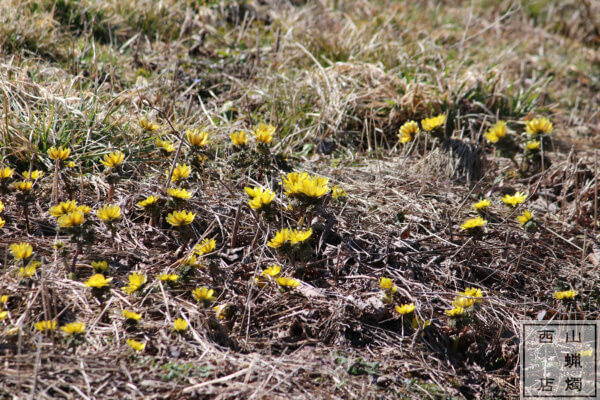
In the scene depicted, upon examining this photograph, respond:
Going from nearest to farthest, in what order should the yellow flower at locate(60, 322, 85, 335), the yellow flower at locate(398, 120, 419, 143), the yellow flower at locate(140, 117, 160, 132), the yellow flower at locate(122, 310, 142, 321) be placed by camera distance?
the yellow flower at locate(60, 322, 85, 335) → the yellow flower at locate(122, 310, 142, 321) → the yellow flower at locate(140, 117, 160, 132) → the yellow flower at locate(398, 120, 419, 143)

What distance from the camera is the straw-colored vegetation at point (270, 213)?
1.87 m

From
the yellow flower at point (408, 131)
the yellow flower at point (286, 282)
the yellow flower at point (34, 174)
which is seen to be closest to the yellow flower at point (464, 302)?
the yellow flower at point (286, 282)

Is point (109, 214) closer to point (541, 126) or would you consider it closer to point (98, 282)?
point (98, 282)

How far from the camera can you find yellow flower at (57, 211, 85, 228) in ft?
6.42

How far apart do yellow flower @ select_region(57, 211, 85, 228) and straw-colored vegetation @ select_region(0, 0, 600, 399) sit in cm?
1

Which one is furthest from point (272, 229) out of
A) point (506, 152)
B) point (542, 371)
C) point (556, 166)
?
point (556, 166)

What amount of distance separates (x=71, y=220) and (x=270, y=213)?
780mm

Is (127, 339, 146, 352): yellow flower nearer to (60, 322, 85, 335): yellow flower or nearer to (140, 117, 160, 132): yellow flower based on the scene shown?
(60, 322, 85, 335): yellow flower

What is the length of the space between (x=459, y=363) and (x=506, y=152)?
1540 mm

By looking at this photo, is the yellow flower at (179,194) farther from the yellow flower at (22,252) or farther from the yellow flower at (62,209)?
the yellow flower at (22,252)

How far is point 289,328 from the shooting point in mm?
2049

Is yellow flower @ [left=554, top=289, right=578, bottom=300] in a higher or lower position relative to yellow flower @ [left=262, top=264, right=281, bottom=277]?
higher

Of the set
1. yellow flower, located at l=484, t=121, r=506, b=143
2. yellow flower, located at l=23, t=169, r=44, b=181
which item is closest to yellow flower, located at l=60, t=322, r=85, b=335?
yellow flower, located at l=23, t=169, r=44, b=181

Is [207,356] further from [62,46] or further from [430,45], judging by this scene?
[430,45]
